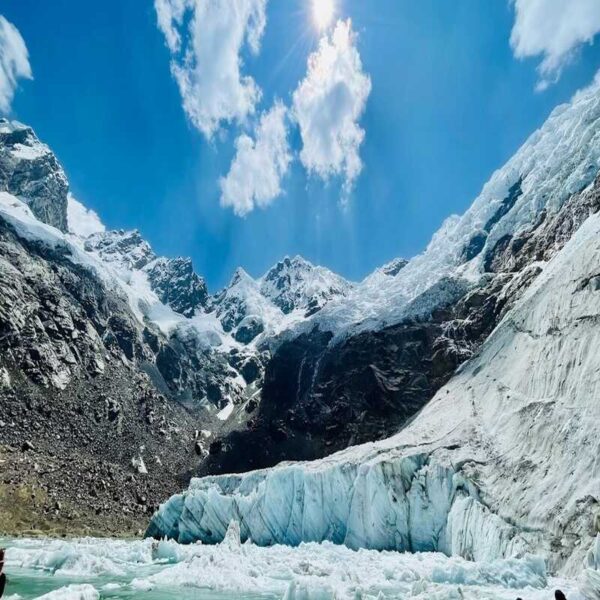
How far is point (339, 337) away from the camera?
16375 cm

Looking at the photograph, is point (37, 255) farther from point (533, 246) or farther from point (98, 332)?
point (533, 246)

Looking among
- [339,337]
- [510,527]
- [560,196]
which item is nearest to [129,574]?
[510,527]

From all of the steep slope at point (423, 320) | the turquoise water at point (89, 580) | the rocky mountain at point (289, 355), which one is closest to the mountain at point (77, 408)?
the rocky mountain at point (289, 355)

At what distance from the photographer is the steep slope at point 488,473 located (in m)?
37.5

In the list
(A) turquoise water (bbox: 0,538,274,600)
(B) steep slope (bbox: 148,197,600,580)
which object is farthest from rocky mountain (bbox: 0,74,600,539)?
(A) turquoise water (bbox: 0,538,274,600)

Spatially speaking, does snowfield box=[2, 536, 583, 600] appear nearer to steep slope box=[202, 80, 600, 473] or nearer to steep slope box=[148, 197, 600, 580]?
steep slope box=[148, 197, 600, 580]

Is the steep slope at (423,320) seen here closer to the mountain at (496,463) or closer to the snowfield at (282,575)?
the mountain at (496,463)

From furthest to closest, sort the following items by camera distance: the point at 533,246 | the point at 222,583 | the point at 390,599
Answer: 1. the point at 533,246
2. the point at 222,583
3. the point at 390,599

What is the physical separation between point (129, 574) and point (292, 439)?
98067 millimetres

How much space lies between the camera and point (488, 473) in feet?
154

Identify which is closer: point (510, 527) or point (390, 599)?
point (390, 599)

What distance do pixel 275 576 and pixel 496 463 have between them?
2163cm

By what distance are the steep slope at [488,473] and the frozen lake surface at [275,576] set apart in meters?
3.72

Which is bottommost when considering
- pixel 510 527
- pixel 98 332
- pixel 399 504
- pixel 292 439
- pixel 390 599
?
pixel 390 599
